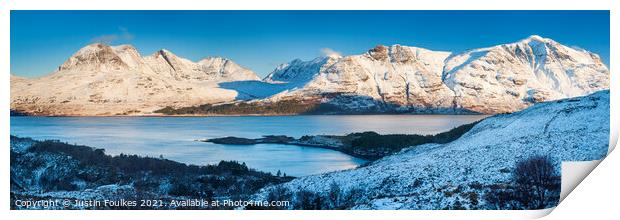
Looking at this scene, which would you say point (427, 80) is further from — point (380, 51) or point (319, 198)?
point (319, 198)

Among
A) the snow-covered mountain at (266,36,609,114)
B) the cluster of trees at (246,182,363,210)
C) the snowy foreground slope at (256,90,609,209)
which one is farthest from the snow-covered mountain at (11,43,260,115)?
the snow-covered mountain at (266,36,609,114)

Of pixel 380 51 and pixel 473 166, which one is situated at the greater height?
pixel 380 51

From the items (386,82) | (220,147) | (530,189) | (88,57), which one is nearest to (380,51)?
(220,147)

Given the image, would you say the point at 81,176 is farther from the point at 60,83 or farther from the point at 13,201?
the point at 60,83

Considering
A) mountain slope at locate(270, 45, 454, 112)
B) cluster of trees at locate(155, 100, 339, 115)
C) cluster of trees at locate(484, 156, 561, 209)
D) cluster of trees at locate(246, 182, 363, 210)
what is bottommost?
cluster of trees at locate(246, 182, 363, 210)

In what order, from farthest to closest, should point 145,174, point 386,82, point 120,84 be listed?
point 120,84 → point 386,82 → point 145,174

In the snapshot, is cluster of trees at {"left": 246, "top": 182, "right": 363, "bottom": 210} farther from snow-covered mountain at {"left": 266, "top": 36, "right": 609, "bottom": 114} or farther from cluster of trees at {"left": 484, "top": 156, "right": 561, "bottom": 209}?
snow-covered mountain at {"left": 266, "top": 36, "right": 609, "bottom": 114}

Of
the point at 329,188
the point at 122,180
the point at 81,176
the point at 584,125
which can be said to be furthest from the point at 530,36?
the point at 81,176

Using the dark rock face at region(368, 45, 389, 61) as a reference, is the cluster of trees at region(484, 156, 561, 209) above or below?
below
